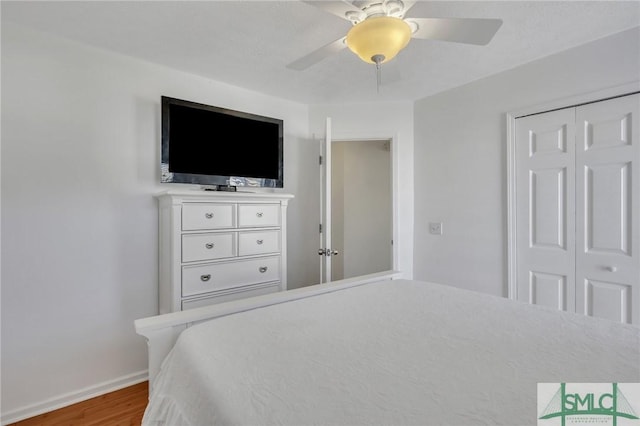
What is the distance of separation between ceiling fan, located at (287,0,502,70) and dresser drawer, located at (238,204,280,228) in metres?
1.34

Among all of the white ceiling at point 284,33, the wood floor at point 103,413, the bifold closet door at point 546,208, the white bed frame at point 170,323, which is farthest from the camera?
the bifold closet door at point 546,208

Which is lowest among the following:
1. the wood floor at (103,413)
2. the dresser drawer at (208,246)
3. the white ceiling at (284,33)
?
the wood floor at (103,413)

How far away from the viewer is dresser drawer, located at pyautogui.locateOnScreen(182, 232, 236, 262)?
77.9 inches

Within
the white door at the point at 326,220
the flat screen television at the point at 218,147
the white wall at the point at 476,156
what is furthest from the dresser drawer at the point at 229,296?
the white wall at the point at 476,156

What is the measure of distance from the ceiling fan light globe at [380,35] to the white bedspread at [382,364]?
1081mm

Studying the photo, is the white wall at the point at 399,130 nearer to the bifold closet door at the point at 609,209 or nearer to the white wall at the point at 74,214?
the bifold closet door at the point at 609,209

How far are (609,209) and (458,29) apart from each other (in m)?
1.61

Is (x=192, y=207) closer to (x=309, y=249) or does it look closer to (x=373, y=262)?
(x=309, y=249)

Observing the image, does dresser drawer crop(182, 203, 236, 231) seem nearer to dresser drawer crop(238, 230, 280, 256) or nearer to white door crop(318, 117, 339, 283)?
dresser drawer crop(238, 230, 280, 256)

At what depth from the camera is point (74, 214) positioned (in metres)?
1.94

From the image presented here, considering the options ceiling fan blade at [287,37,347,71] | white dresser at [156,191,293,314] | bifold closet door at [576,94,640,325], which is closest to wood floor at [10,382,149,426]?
white dresser at [156,191,293,314]

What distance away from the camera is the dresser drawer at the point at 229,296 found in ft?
6.53

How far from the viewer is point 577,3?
1.56 metres

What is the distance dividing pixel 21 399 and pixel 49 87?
1885mm
